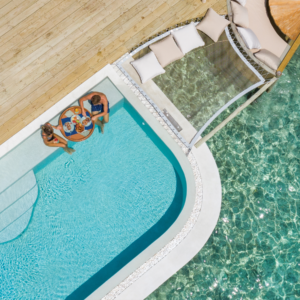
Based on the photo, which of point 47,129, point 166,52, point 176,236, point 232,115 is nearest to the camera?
point 47,129

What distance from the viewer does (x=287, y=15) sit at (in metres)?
7.52

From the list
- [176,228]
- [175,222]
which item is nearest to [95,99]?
[175,222]

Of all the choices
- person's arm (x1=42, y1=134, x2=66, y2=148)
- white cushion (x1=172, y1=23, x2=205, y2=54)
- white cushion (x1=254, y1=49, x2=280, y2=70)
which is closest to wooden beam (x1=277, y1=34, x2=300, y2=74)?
white cushion (x1=254, y1=49, x2=280, y2=70)

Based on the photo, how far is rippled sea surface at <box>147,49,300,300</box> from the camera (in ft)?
23.2

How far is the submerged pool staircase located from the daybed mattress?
21.6ft

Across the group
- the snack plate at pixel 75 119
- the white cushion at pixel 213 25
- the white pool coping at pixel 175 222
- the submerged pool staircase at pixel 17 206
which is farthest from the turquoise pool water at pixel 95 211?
the white cushion at pixel 213 25

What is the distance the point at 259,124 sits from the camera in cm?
795

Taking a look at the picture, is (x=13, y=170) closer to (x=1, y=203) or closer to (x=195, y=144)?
(x=1, y=203)

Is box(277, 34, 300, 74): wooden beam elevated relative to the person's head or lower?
lower

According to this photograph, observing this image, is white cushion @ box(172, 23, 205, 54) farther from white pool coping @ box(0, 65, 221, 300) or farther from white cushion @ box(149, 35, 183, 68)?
white pool coping @ box(0, 65, 221, 300)

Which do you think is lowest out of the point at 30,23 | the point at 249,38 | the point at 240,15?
the point at 249,38

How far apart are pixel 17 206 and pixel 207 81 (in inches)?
Result: 207

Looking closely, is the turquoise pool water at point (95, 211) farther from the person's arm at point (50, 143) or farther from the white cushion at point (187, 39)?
the white cushion at point (187, 39)

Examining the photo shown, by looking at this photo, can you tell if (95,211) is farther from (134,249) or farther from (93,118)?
(93,118)
